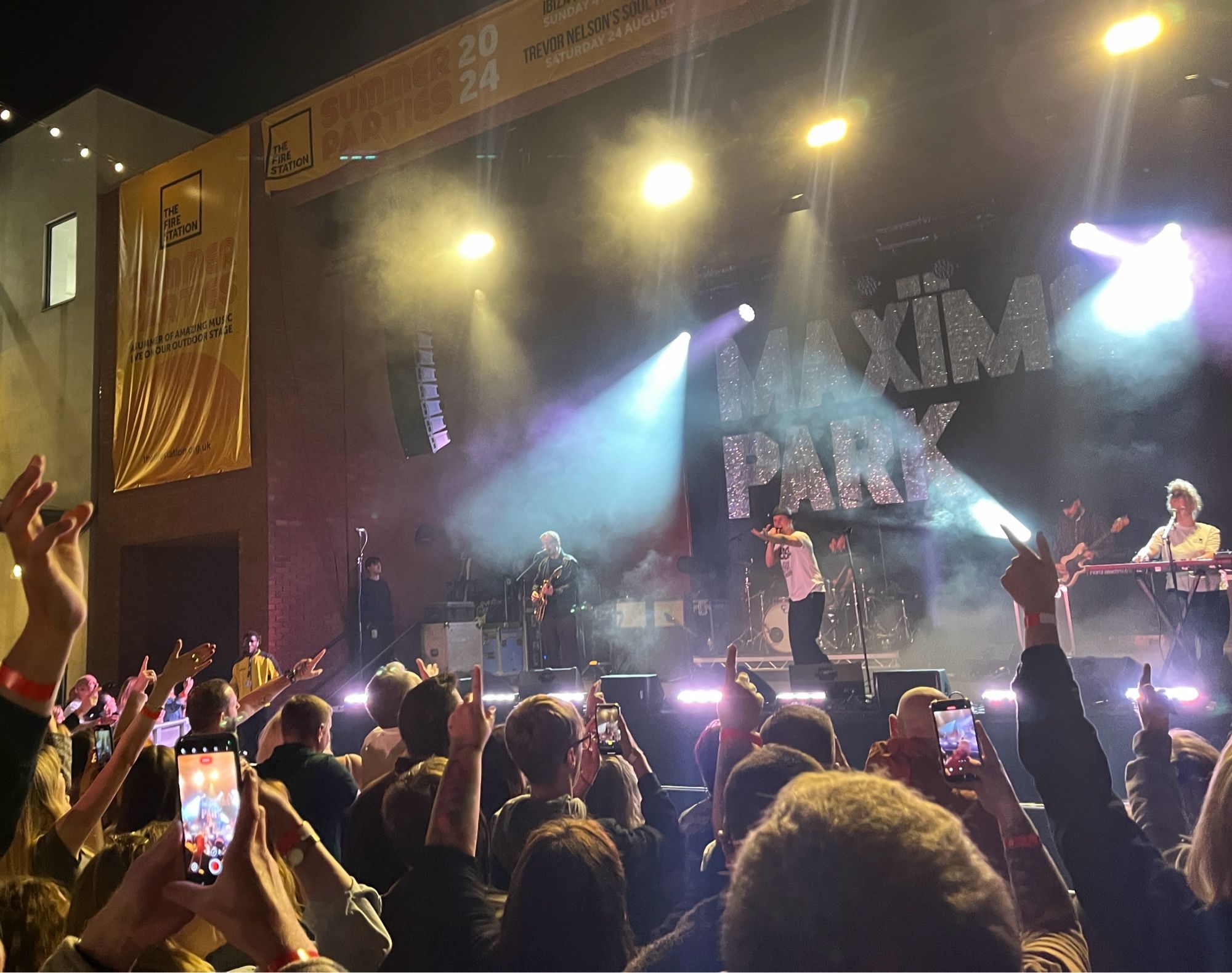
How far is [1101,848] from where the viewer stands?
64.6 inches

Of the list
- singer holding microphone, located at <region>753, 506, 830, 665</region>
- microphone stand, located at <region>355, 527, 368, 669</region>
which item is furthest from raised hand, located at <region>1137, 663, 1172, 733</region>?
microphone stand, located at <region>355, 527, 368, 669</region>

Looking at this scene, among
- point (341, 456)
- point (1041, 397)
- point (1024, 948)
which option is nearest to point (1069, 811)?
point (1024, 948)

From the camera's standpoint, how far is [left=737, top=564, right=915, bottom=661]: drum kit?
448 inches

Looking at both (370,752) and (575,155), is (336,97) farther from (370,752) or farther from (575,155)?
(370,752)

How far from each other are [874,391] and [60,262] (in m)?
12.1

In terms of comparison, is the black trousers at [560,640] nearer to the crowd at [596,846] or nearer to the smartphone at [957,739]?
the crowd at [596,846]

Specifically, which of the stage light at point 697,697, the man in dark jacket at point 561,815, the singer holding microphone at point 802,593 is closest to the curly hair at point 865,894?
the man in dark jacket at point 561,815

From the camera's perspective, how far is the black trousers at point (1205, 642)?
266 inches

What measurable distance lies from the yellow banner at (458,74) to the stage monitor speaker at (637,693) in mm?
4873

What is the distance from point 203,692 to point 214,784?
1376 millimetres

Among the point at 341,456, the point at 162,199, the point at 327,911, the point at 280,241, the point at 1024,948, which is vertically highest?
the point at 162,199

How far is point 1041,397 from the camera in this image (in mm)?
11047

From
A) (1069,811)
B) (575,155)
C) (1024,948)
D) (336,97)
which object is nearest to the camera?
(1069,811)

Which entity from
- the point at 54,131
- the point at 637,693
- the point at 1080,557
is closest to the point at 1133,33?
the point at 1080,557
